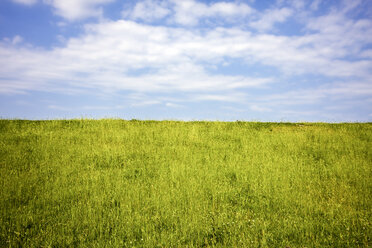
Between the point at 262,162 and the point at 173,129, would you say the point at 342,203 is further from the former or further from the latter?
the point at 173,129

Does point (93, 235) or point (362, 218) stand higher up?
point (362, 218)

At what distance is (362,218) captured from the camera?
549 cm

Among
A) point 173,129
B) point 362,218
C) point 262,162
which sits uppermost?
point 173,129

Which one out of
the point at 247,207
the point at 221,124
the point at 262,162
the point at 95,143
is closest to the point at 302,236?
the point at 247,207

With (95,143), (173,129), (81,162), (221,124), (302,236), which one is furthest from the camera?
(221,124)

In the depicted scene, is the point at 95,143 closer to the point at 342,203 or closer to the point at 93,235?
the point at 93,235

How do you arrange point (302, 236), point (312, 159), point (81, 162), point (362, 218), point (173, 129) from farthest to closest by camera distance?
point (173, 129) < point (312, 159) < point (81, 162) < point (362, 218) < point (302, 236)

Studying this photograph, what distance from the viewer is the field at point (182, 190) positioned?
15.6ft

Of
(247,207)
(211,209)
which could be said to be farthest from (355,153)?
(211,209)

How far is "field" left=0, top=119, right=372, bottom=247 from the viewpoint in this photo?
4.75 metres

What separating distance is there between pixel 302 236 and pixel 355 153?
30.0ft

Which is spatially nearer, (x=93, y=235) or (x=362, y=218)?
(x=93, y=235)

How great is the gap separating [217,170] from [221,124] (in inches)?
342

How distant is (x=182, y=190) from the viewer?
22.5 ft
